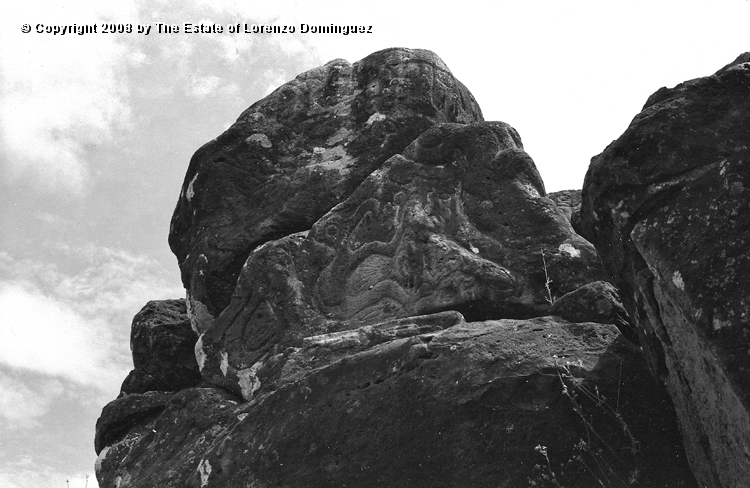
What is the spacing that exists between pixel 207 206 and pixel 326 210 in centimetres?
95

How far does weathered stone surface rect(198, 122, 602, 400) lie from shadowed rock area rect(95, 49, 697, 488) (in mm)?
14

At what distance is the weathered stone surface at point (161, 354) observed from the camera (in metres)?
7.74

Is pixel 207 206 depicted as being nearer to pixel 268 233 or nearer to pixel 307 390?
pixel 268 233

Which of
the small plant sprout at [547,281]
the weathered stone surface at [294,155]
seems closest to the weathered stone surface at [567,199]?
the weathered stone surface at [294,155]

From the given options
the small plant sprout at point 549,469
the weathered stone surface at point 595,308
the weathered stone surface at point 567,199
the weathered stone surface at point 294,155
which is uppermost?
the weathered stone surface at point 294,155

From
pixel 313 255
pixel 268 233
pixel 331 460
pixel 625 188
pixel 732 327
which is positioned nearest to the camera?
pixel 732 327

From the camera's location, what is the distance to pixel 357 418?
508cm

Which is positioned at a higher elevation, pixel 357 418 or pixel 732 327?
pixel 357 418

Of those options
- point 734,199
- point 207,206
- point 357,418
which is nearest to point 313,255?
point 207,206

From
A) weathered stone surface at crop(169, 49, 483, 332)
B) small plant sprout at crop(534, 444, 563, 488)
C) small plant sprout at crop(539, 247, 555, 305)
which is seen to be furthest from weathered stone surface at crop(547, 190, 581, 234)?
small plant sprout at crop(534, 444, 563, 488)

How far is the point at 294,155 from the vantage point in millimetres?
7930

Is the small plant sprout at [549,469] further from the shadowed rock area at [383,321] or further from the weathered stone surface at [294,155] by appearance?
the weathered stone surface at [294,155]

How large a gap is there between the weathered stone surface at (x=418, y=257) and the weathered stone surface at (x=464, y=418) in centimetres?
85

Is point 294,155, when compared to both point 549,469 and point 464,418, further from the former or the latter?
point 549,469
